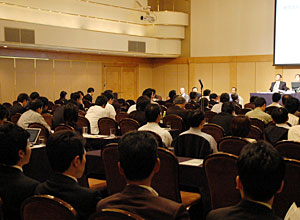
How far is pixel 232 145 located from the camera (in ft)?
14.8

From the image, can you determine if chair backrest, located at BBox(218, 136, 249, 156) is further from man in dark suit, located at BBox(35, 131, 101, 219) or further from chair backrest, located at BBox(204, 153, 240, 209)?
man in dark suit, located at BBox(35, 131, 101, 219)

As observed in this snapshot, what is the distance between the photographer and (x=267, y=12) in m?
16.8

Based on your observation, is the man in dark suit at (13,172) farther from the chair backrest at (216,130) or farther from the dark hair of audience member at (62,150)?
the chair backrest at (216,130)

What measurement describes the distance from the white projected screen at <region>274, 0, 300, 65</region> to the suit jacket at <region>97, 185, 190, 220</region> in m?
14.5

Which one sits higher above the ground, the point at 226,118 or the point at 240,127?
the point at 240,127

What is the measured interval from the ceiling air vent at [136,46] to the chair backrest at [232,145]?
1273cm

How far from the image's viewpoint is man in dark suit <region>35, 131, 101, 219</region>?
8.25ft

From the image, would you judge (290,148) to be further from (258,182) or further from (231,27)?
(231,27)

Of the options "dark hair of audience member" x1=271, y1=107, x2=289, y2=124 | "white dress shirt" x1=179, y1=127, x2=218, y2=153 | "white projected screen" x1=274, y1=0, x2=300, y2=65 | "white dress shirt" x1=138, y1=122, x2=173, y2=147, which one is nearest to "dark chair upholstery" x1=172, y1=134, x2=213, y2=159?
"white dress shirt" x1=179, y1=127, x2=218, y2=153

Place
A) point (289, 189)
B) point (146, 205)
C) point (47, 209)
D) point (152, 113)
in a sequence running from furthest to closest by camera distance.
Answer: point (152, 113) < point (289, 189) < point (47, 209) < point (146, 205)

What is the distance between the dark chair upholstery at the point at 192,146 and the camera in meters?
4.64

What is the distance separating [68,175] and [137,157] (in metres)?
0.58

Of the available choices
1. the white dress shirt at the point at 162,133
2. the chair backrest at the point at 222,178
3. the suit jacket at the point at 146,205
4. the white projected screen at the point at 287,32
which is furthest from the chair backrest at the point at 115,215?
the white projected screen at the point at 287,32

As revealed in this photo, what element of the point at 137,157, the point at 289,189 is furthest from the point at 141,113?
the point at 137,157
